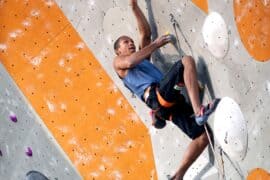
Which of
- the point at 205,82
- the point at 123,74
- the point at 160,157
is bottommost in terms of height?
the point at 160,157

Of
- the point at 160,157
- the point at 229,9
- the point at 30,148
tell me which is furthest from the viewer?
the point at 30,148

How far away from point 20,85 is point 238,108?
164 centimetres

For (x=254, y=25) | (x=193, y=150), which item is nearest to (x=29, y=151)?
(x=193, y=150)

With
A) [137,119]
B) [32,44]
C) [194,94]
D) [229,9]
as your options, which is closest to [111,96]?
[137,119]

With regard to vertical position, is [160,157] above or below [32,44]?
below

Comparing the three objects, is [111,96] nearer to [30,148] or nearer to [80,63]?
[80,63]

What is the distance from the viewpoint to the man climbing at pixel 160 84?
388cm

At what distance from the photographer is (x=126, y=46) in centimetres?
413

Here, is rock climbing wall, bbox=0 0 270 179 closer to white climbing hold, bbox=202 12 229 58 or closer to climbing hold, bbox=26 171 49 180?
white climbing hold, bbox=202 12 229 58

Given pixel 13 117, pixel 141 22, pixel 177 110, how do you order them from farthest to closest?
pixel 13 117 → pixel 141 22 → pixel 177 110

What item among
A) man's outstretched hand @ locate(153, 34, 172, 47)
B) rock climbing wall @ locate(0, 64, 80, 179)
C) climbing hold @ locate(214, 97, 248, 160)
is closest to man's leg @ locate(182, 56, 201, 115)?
climbing hold @ locate(214, 97, 248, 160)

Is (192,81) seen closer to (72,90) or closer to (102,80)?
(102,80)

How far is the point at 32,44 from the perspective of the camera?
4660 millimetres

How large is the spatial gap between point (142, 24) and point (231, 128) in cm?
84
